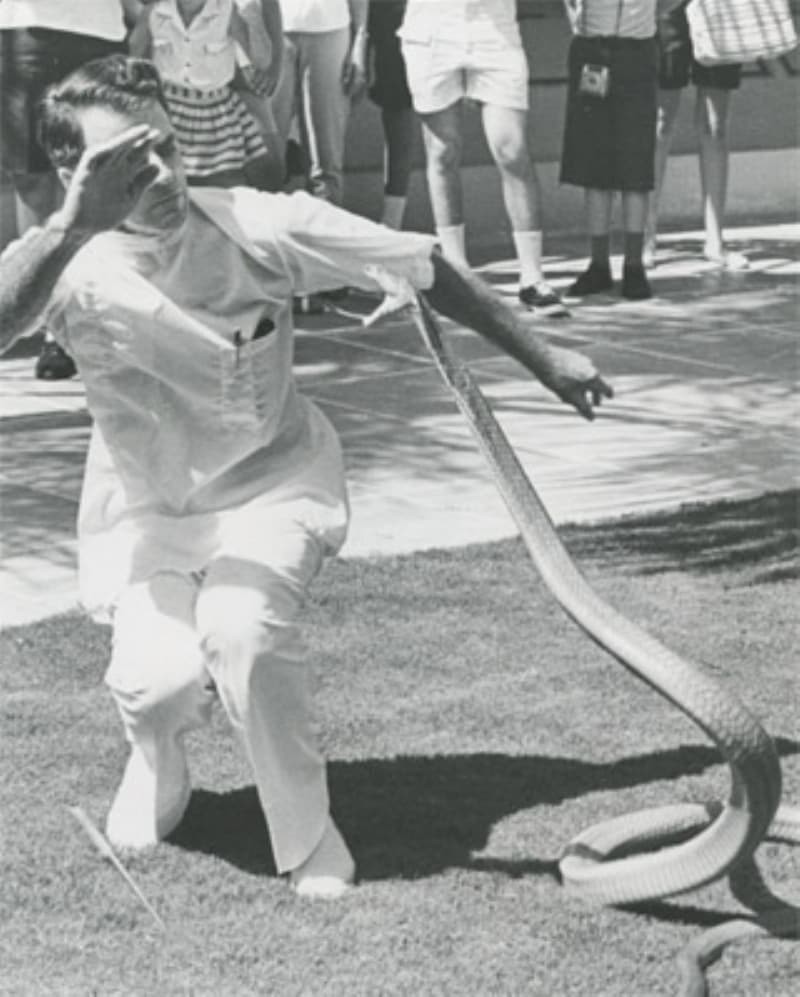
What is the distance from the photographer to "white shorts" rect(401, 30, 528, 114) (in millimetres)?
11570

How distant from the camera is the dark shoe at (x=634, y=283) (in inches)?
484

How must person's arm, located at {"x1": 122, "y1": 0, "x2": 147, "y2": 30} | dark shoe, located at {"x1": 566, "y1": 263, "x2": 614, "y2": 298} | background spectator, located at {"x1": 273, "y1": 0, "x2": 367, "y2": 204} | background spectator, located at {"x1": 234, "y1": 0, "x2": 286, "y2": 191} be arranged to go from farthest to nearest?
1. dark shoe, located at {"x1": 566, "y1": 263, "x2": 614, "y2": 298}
2. background spectator, located at {"x1": 273, "y1": 0, "x2": 367, "y2": 204}
3. background spectator, located at {"x1": 234, "y1": 0, "x2": 286, "y2": 191}
4. person's arm, located at {"x1": 122, "y1": 0, "x2": 147, "y2": 30}

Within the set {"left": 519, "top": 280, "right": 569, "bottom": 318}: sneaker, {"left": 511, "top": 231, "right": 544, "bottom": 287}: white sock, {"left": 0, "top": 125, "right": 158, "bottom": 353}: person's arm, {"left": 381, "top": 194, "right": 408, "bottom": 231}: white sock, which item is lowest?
{"left": 519, "top": 280, "right": 569, "bottom": 318}: sneaker

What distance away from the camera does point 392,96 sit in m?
12.8

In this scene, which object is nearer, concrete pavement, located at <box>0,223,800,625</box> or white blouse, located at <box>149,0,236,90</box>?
concrete pavement, located at <box>0,223,800,625</box>

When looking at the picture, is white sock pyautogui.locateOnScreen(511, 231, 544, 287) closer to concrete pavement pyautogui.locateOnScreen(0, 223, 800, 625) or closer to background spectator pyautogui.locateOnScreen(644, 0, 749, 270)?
concrete pavement pyautogui.locateOnScreen(0, 223, 800, 625)

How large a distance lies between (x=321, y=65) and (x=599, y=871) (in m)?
7.43

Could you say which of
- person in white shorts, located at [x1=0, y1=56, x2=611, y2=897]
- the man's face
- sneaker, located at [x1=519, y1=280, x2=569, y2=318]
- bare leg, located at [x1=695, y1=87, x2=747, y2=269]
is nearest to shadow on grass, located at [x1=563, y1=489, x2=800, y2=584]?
person in white shorts, located at [x1=0, y1=56, x2=611, y2=897]

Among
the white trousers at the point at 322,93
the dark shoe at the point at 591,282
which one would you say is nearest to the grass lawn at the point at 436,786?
the white trousers at the point at 322,93

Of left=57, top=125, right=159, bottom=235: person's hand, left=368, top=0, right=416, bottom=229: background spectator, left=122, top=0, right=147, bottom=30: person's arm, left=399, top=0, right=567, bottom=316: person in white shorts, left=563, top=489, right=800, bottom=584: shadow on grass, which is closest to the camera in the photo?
left=57, top=125, right=159, bottom=235: person's hand

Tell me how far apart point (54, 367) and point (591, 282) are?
3.12 metres

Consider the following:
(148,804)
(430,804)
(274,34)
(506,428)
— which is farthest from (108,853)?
(274,34)

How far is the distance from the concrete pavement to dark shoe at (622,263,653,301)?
78 mm

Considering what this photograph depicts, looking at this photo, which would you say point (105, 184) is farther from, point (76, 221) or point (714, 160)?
point (714, 160)
